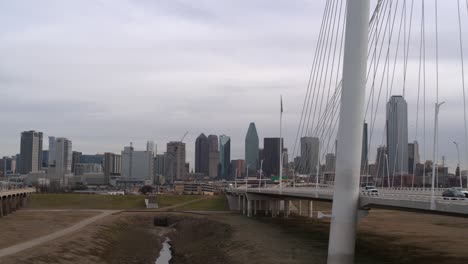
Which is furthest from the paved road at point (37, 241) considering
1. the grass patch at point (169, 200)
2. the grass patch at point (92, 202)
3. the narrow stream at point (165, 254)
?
the grass patch at point (169, 200)

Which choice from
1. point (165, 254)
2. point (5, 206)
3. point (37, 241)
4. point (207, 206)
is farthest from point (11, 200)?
point (207, 206)

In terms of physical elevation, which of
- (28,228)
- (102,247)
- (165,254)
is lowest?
(165,254)

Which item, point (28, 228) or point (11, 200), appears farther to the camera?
point (11, 200)

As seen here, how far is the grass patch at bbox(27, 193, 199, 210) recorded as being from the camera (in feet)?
398

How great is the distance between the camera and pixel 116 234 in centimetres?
7069

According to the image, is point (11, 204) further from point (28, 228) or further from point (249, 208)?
point (249, 208)

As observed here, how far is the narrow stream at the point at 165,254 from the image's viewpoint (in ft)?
180

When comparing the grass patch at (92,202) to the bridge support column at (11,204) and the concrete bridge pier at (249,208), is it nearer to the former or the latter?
the bridge support column at (11,204)

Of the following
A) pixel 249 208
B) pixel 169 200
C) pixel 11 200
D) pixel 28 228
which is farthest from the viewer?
pixel 169 200

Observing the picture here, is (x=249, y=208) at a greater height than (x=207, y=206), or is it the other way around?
(x=249, y=208)

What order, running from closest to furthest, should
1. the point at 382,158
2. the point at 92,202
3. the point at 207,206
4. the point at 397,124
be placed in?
the point at 397,124
the point at 382,158
the point at 207,206
the point at 92,202

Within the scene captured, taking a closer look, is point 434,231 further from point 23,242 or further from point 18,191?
point 18,191

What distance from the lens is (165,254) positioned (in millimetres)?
60844

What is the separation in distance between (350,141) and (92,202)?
97869mm
